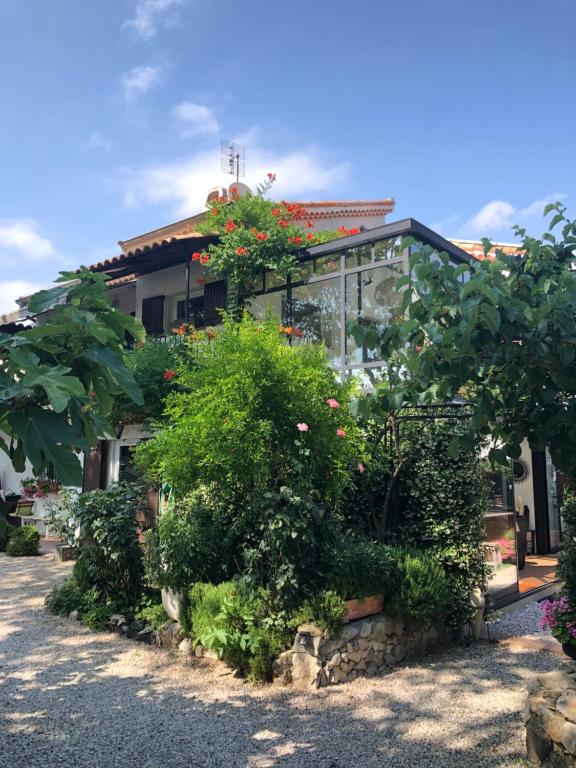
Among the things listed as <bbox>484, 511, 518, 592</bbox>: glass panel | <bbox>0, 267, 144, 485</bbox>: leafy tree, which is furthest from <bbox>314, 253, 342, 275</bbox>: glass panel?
<bbox>0, 267, 144, 485</bbox>: leafy tree

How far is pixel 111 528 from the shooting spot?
8031mm

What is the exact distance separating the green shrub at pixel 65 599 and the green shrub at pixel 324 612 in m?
4.25

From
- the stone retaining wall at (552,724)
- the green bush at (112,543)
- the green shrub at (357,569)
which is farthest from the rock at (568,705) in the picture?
the green bush at (112,543)

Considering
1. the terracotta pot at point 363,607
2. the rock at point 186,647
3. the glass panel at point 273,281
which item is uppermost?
the glass panel at point 273,281

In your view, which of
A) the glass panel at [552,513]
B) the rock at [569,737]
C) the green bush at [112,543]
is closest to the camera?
the rock at [569,737]

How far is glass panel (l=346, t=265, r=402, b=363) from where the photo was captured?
11047mm

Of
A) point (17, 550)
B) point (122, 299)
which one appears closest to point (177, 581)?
point (17, 550)

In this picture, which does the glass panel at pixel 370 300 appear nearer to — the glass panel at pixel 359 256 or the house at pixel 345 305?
the house at pixel 345 305

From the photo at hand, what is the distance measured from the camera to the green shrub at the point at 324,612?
5.62 meters

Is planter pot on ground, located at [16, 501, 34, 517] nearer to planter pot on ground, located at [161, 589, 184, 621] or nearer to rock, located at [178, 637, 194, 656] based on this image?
planter pot on ground, located at [161, 589, 184, 621]

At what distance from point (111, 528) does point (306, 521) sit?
3.46 m

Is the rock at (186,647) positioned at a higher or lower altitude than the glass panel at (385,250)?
lower

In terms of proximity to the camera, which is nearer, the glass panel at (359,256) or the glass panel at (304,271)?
the glass panel at (359,256)

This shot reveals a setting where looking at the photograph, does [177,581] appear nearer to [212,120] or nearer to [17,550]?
[212,120]
